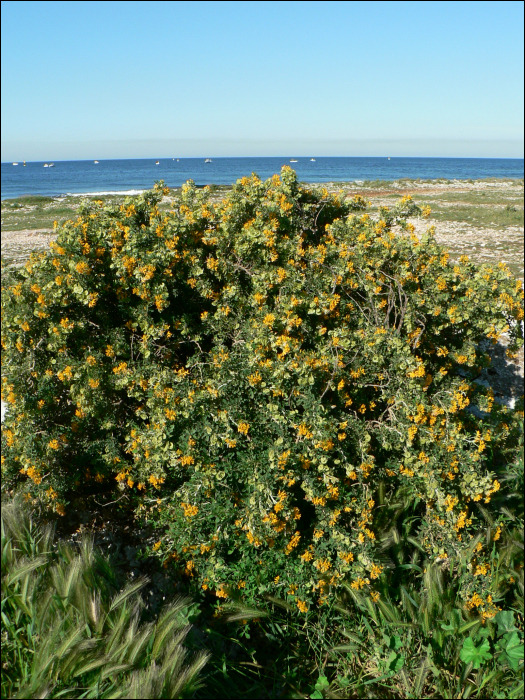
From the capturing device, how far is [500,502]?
4.04 meters

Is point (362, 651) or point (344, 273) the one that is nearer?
point (362, 651)

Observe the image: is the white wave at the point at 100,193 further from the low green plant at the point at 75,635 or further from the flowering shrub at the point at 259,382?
the low green plant at the point at 75,635

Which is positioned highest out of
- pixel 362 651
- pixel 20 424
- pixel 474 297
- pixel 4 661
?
pixel 474 297

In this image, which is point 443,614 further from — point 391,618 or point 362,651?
point 362,651

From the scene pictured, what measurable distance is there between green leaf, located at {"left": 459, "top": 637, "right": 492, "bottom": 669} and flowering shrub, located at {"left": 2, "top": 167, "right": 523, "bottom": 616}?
40cm

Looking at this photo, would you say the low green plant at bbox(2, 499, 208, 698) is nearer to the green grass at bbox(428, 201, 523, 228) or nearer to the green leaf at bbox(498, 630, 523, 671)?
the green leaf at bbox(498, 630, 523, 671)

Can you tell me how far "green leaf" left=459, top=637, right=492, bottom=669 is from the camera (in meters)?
2.64

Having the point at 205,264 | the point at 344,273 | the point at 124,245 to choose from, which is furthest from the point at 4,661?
the point at 344,273

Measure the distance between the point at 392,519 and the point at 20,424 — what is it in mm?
3109

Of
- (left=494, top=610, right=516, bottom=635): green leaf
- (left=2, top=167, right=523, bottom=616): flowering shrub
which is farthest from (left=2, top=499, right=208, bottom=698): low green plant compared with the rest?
(left=494, top=610, right=516, bottom=635): green leaf

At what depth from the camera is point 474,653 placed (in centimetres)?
→ 267

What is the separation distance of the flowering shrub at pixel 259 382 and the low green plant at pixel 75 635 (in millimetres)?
913

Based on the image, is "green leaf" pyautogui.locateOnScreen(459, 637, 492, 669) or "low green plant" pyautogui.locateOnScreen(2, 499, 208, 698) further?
"green leaf" pyautogui.locateOnScreen(459, 637, 492, 669)

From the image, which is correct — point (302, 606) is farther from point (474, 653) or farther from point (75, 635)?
point (75, 635)
